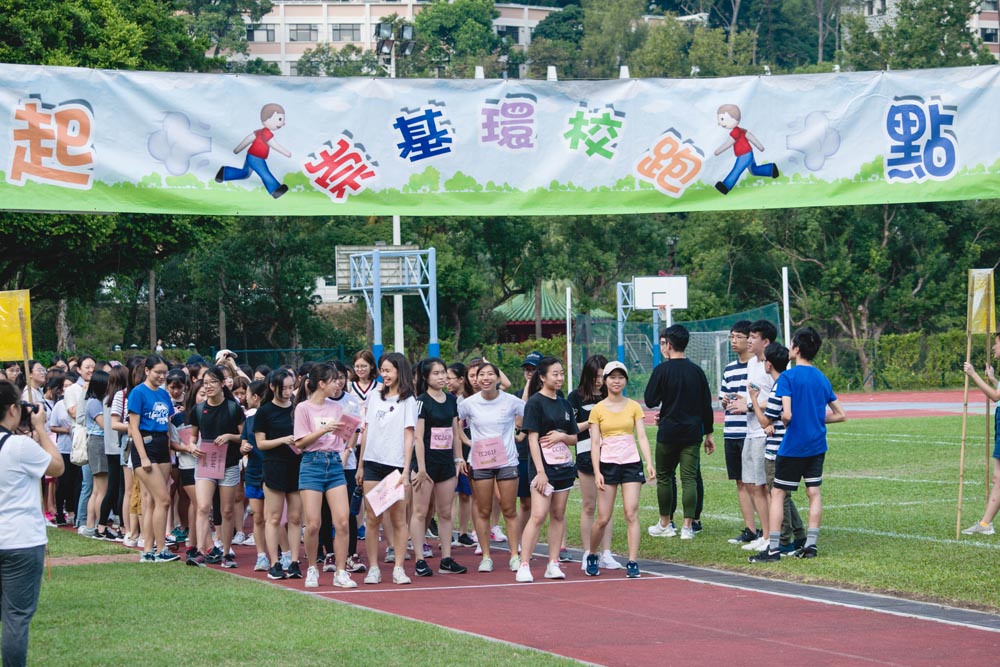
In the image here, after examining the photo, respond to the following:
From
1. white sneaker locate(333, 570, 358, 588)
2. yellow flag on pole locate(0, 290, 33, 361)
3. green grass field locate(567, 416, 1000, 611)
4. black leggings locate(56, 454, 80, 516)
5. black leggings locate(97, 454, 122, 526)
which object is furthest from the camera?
black leggings locate(56, 454, 80, 516)

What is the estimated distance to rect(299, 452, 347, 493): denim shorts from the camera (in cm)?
1129

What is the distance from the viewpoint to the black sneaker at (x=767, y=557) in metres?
12.2

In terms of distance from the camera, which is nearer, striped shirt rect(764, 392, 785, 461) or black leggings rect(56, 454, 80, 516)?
striped shirt rect(764, 392, 785, 461)

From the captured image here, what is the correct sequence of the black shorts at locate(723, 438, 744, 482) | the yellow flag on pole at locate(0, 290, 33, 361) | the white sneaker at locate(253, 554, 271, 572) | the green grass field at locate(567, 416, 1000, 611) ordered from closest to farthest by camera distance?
1. the green grass field at locate(567, 416, 1000, 611)
2. the white sneaker at locate(253, 554, 271, 572)
3. the black shorts at locate(723, 438, 744, 482)
4. the yellow flag on pole at locate(0, 290, 33, 361)

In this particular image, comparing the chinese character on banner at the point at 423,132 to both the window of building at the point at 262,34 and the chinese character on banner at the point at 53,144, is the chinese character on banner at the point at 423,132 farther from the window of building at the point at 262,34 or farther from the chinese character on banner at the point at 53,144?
the window of building at the point at 262,34

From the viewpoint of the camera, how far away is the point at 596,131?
32.4 ft

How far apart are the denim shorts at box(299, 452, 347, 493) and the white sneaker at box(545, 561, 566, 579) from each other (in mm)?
1936

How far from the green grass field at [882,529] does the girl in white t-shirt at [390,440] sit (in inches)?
108

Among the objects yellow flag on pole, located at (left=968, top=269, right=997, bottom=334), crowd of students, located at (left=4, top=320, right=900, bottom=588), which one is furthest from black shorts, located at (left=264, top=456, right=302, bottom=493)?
yellow flag on pole, located at (left=968, top=269, right=997, bottom=334)

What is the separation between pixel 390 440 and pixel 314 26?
107837 millimetres

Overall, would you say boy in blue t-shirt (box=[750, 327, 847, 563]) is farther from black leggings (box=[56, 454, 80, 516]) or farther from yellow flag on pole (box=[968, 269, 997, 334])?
black leggings (box=[56, 454, 80, 516])

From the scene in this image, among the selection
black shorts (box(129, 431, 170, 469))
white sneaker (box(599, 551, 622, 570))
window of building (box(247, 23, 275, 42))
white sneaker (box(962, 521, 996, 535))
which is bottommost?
white sneaker (box(599, 551, 622, 570))

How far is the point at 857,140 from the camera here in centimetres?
977

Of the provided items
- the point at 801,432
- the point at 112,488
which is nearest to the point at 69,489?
the point at 112,488
